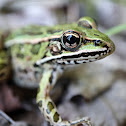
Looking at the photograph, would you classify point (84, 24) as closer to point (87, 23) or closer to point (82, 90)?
point (87, 23)

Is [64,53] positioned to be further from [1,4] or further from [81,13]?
[1,4]

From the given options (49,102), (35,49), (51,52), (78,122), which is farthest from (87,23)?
(78,122)

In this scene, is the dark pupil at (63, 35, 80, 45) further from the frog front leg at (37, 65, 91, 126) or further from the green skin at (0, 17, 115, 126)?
the frog front leg at (37, 65, 91, 126)

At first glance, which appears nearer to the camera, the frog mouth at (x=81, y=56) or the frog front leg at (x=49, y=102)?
the frog mouth at (x=81, y=56)

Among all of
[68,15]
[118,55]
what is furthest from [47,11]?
[118,55]

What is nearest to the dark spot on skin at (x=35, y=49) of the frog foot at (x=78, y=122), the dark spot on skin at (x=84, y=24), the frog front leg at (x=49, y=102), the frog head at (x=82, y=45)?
the frog front leg at (x=49, y=102)

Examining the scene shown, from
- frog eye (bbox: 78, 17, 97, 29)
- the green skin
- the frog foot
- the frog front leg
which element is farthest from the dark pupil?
the frog foot

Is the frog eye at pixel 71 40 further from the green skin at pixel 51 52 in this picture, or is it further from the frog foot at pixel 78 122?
the frog foot at pixel 78 122
